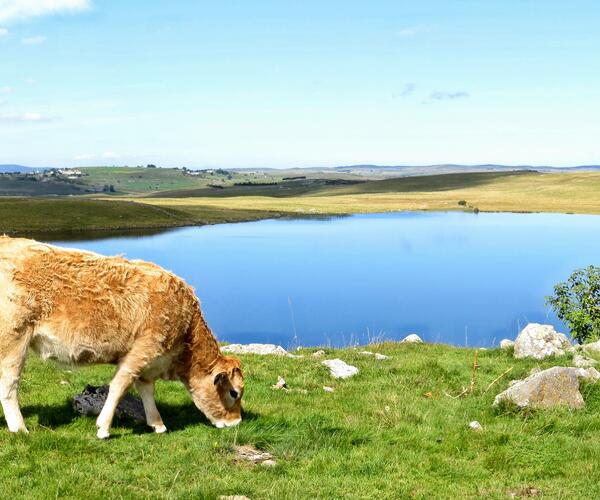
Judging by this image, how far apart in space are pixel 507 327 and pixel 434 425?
34.9 m

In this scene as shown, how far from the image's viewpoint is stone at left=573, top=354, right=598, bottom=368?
13636 mm

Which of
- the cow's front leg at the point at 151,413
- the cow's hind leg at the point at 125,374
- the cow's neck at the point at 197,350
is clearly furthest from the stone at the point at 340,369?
the cow's hind leg at the point at 125,374

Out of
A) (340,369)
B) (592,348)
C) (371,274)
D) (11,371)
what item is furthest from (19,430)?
(371,274)

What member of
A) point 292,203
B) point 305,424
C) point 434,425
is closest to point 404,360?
point 434,425

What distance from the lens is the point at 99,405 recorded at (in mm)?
9734

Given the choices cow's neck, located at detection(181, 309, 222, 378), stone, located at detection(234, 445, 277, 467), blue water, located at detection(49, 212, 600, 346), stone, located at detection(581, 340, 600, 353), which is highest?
cow's neck, located at detection(181, 309, 222, 378)

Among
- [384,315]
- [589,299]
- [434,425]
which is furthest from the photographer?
[384,315]

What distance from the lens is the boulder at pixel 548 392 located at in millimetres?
10383

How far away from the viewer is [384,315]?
4712 centimetres

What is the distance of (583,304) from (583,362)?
328 inches

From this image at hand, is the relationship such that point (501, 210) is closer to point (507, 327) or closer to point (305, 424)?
point (507, 327)

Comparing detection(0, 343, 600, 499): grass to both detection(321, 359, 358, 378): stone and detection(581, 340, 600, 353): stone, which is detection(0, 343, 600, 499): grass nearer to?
detection(321, 359, 358, 378): stone

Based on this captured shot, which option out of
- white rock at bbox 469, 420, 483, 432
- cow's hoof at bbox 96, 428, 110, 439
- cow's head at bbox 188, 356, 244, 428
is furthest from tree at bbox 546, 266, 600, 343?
cow's hoof at bbox 96, 428, 110, 439

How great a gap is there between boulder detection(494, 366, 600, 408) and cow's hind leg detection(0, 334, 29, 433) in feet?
25.1
